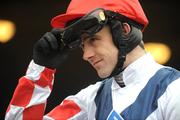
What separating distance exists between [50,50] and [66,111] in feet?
1.17

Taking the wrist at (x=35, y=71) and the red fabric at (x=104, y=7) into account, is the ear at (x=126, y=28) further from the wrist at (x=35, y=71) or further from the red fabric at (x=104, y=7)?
the wrist at (x=35, y=71)

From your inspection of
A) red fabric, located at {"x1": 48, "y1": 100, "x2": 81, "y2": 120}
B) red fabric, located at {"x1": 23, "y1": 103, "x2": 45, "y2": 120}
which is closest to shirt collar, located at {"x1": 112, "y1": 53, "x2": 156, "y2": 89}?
red fabric, located at {"x1": 48, "y1": 100, "x2": 81, "y2": 120}

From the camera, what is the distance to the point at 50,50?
10.0ft

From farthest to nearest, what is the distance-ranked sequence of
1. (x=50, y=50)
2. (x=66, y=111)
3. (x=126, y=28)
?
(x=66, y=111) < (x=50, y=50) < (x=126, y=28)

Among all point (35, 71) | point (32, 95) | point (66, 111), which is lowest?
point (66, 111)

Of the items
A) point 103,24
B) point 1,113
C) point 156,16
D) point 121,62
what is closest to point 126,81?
point 121,62

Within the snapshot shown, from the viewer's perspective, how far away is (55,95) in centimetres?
615

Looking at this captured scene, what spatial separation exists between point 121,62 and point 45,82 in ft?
1.52

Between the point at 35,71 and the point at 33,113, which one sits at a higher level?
the point at 35,71

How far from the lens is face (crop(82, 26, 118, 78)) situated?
284 cm

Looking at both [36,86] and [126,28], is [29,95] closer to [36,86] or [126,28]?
[36,86]

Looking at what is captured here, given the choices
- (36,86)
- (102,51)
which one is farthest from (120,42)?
(36,86)

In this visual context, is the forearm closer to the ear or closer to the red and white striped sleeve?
the red and white striped sleeve

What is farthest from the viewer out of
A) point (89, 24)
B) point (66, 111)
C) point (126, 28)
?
point (66, 111)
